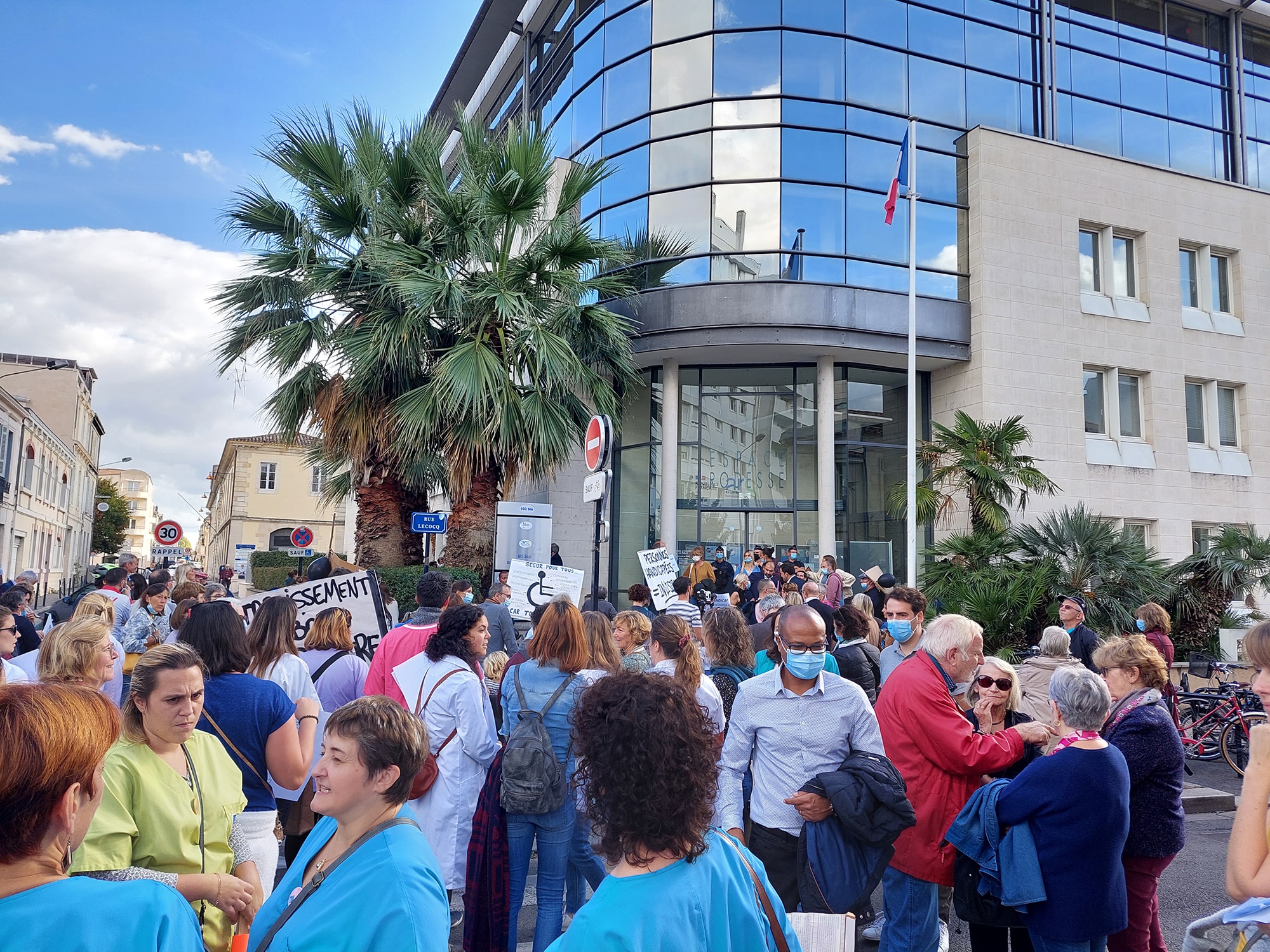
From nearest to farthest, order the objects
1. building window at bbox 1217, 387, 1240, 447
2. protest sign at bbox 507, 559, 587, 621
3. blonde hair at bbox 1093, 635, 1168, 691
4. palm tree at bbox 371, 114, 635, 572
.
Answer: blonde hair at bbox 1093, 635, 1168, 691
protest sign at bbox 507, 559, 587, 621
palm tree at bbox 371, 114, 635, 572
building window at bbox 1217, 387, 1240, 447

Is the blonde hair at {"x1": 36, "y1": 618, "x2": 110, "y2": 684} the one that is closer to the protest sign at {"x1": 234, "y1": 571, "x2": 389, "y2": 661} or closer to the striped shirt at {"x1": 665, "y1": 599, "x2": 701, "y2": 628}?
the protest sign at {"x1": 234, "y1": 571, "x2": 389, "y2": 661}

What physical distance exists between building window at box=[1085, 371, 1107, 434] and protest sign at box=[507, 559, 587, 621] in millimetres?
15039

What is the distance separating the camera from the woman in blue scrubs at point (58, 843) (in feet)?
5.01

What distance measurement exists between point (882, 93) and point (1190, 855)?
678 inches

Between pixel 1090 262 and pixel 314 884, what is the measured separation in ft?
75.0

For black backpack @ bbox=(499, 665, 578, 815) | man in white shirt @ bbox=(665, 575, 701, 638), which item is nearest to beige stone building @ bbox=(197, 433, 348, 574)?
man in white shirt @ bbox=(665, 575, 701, 638)

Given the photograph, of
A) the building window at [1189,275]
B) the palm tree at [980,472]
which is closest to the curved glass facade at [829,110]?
the building window at [1189,275]

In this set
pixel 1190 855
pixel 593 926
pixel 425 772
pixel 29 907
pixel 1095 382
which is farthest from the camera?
pixel 1095 382

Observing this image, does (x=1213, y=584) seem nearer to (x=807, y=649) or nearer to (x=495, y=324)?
(x=495, y=324)

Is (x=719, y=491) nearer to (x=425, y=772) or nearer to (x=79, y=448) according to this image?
(x=425, y=772)

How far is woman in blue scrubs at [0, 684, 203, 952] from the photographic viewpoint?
1.53 meters

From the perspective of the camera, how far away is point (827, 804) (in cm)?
348

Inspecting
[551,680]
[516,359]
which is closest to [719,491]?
[516,359]

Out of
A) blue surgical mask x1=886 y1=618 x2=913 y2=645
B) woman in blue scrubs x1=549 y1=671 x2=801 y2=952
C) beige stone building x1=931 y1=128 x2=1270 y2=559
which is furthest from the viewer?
beige stone building x1=931 y1=128 x2=1270 y2=559
